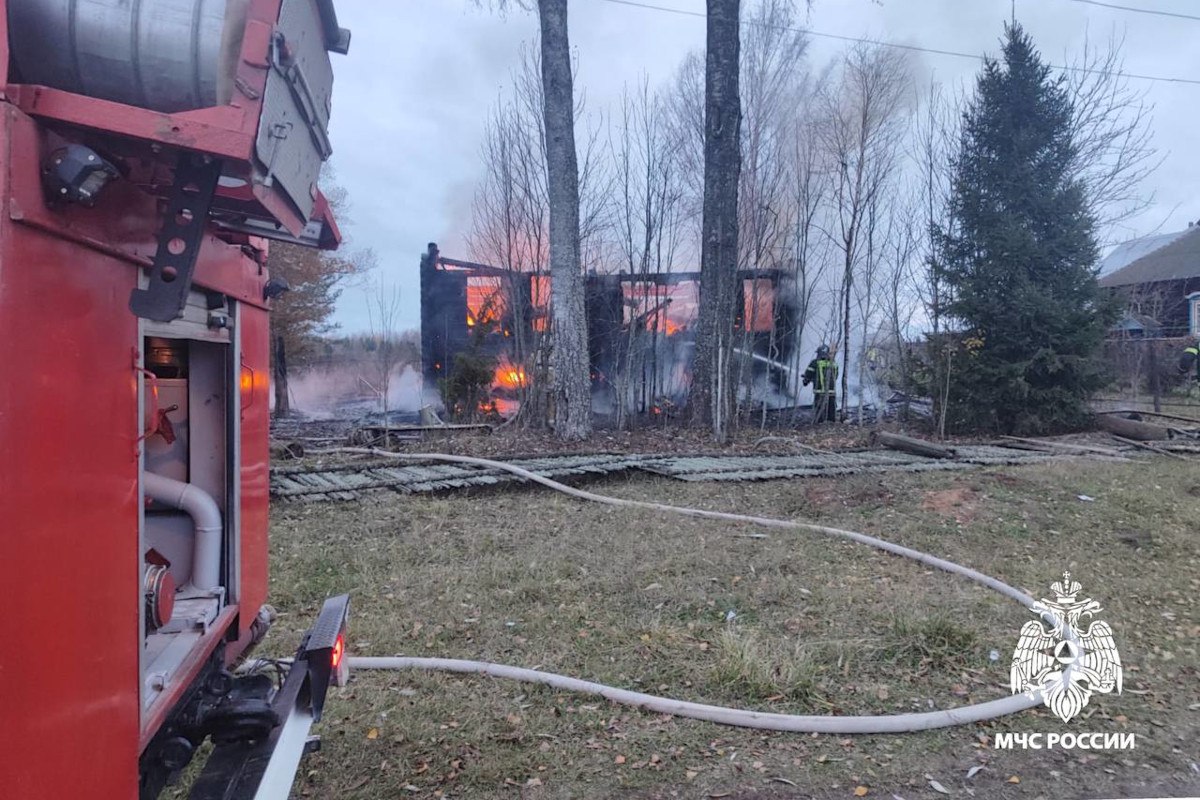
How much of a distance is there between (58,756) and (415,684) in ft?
7.38

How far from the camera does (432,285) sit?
13852 mm

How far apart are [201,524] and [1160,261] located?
41347mm

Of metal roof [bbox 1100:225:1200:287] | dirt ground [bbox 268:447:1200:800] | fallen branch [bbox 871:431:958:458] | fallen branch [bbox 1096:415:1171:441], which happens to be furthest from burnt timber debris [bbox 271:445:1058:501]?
metal roof [bbox 1100:225:1200:287]

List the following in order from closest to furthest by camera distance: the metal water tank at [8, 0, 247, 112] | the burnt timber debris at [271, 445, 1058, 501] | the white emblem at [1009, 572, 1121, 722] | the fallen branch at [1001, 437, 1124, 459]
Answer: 1. the metal water tank at [8, 0, 247, 112]
2. the white emblem at [1009, 572, 1121, 722]
3. the burnt timber debris at [271, 445, 1058, 501]
4. the fallen branch at [1001, 437, 1124, 459]

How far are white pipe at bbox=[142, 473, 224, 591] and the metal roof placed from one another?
34.9 meters

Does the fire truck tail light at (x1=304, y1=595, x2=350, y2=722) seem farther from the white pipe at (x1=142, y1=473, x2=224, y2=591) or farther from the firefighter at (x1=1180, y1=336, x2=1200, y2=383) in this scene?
the firefighter at (x1=1180, y1=336, x2=1200, y2=383)

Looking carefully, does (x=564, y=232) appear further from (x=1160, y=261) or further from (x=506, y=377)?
(x=1160, y=261)

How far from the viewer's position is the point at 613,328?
1334 cm

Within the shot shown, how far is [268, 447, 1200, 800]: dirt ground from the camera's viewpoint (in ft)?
9.00

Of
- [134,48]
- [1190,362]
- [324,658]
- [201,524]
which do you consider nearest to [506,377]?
[201,524]

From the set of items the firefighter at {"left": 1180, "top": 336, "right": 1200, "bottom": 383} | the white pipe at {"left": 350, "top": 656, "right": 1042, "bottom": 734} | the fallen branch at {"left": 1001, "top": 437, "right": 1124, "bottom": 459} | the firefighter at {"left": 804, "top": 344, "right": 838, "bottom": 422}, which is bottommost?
the white pipe at {"left": 350, "top": 656, "right": 1042, "bottom": 734}

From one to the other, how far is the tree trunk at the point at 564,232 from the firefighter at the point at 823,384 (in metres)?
5.55

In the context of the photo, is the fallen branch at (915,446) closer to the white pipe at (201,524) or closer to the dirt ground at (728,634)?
the dirt ground at (728,634)

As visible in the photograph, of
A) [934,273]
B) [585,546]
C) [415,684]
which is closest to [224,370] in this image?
[415,684]
